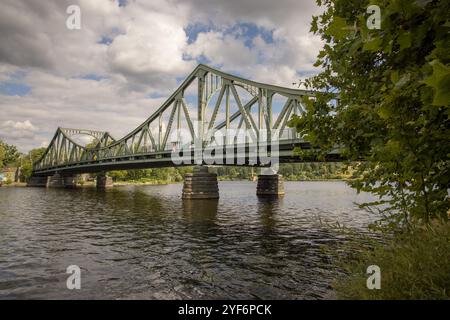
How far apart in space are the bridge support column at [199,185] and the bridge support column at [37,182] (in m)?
96.3

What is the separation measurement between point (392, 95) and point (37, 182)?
145274 mm

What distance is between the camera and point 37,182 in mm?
128125

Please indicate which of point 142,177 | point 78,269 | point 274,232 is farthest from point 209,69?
point 142,177

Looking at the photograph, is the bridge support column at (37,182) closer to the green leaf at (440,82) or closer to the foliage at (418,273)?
the foliage at (418,273)

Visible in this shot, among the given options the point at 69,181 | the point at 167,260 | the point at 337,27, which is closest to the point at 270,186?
the point at 167,260

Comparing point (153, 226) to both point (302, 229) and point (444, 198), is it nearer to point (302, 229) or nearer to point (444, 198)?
point (302, 229)

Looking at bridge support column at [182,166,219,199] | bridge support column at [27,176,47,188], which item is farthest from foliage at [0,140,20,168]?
bridge support column at [182,166,219,199]

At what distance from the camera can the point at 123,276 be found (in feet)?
42.1

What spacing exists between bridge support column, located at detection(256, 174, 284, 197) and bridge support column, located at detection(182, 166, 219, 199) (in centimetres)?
1368

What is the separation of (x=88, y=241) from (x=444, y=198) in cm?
1867

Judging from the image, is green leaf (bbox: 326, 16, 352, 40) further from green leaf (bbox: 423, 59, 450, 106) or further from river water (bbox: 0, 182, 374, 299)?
river water (bbox: 0, 182, 374, 299)

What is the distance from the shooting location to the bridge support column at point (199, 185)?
53219mm

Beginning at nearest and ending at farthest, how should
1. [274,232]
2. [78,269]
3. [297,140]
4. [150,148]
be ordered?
[78,269] < [274,232] < [297,140] < [150,148]
